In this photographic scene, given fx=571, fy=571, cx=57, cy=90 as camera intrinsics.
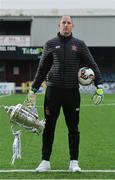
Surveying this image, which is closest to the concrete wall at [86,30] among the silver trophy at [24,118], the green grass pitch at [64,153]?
the green grass pitch at [64,153]

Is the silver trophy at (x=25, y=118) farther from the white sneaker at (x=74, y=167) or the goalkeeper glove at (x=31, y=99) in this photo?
the white sneaker at (x=74, y=167)

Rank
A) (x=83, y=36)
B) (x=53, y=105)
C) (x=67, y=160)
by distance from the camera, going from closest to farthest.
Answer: (x=53, y=105)
(x=67, y=160)
(x=83, y=36)

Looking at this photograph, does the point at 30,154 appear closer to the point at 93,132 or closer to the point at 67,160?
the point at 67,160

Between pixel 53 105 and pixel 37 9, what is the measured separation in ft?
158

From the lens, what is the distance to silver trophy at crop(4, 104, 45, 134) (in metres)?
7.84

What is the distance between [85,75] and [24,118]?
3.38 ft

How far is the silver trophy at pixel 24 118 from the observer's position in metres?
7.84

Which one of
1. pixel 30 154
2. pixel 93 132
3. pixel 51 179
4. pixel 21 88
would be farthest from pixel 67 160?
pixel 21 88

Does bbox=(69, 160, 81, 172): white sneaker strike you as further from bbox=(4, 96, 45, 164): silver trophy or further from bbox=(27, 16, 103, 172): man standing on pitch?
bbox=(4, 96, 45, 164): silver trophy

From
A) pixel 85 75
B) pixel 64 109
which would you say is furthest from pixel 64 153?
pixel 85 75

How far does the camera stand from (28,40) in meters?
51.0

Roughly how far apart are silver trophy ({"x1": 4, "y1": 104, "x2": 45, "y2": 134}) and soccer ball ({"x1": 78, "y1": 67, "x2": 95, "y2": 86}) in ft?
2.57

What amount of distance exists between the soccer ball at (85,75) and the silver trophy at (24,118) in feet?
2.57

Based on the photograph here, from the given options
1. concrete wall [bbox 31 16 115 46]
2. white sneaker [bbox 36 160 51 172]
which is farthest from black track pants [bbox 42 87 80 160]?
concrete wall [bbox 31 16 115 46]
